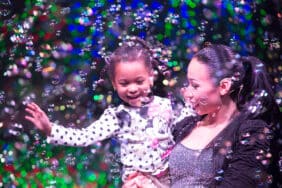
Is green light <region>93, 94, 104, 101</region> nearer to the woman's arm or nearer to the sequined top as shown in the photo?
the woman's arm

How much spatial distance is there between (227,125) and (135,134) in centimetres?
Answer: 23

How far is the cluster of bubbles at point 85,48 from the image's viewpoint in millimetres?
1468

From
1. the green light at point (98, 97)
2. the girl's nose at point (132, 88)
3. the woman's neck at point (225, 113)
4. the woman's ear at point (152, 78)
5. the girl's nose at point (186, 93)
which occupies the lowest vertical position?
the woman's neck at point (225, 113)

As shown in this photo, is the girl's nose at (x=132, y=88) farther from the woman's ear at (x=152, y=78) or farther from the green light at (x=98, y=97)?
the green light at (x=98, y=97)

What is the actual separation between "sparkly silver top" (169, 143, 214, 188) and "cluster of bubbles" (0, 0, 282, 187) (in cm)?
13

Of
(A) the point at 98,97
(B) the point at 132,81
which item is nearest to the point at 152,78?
(B) the point at 132,81

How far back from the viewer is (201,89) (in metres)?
1.35

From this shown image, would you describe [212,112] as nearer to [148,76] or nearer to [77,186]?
[148,76]

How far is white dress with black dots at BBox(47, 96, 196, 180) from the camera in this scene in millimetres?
1385

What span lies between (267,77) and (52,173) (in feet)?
2.18

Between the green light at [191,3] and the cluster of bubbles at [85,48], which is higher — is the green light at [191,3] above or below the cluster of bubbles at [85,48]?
above

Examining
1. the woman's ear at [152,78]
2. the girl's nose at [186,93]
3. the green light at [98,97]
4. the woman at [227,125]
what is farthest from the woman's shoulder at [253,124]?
the green light at [98,97]

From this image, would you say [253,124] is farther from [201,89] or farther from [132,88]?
[132,88]

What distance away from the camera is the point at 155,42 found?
4.85 ft
